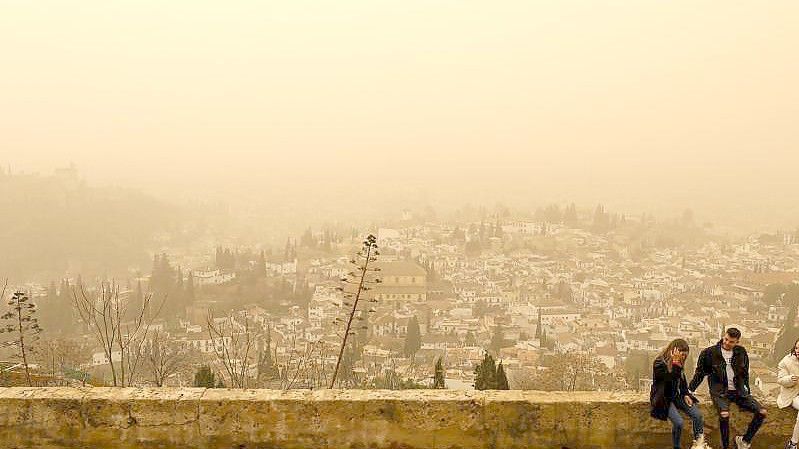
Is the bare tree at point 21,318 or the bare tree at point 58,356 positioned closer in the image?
the bare tree at point 21,318

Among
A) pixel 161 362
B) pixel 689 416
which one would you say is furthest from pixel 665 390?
pixel 161 362

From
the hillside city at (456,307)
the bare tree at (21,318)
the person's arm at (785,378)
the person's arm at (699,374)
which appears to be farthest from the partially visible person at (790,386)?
the hillside city at (456,307)

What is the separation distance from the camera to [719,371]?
465 cm

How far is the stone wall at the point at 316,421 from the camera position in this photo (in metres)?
4.36

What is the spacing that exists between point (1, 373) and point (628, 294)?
87.1 metres

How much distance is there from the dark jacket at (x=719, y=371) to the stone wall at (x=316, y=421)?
0.36 m

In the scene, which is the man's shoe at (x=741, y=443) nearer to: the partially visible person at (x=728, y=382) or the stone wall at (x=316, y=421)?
→ the partially visible person at (x=728, y=382)

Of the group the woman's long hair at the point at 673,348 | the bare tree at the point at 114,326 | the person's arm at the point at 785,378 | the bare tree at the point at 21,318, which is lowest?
the bare tree at the point at 114,326

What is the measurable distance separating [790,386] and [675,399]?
907mm

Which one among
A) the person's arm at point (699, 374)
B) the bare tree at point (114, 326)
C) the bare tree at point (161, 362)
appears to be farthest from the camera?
the bare tree at point (161, 362)

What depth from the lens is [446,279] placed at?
9988 cm

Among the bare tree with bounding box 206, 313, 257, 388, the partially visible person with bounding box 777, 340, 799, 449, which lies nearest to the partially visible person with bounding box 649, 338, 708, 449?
the partially visible person with bounding box 777, 340, 799, 449

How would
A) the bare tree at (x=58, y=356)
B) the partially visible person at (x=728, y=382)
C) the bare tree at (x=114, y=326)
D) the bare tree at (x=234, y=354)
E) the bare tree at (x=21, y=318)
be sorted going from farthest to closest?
the bare tree at (x=58, y=356), the bare tree at (x=234, y=354), the bare tree at (x=114, y=326), the bare tree at (x=21, y=318), the partially visible person at (x=728, y=382)

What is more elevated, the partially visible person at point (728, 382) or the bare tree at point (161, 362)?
the partially visible person at point (728, 382)
